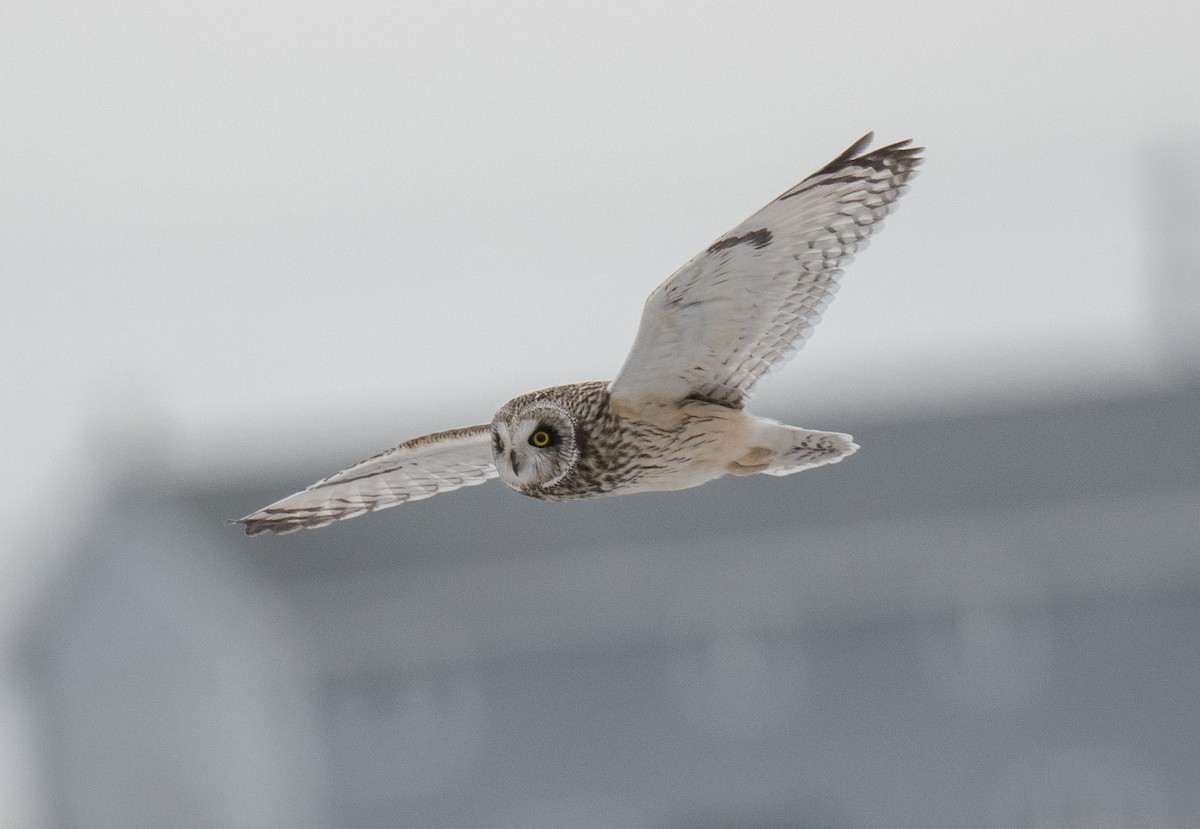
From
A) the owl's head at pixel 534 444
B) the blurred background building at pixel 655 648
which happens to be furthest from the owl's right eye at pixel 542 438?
the blurred background building at pixel 655 648

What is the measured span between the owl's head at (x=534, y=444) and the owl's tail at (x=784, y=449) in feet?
0.75

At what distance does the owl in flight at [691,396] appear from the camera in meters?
1.67

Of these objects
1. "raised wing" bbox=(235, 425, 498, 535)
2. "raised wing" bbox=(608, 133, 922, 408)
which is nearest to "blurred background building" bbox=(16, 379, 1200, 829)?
"raised wing" bbox=(235, 425, 498, 535)

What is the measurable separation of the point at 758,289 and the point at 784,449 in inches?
7.8

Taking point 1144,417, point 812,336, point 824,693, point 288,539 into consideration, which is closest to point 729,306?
point 812,336

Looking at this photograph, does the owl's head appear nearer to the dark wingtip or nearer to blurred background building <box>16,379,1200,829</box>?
the dark wingtip

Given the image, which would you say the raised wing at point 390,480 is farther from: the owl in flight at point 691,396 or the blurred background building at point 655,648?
the blurred background building at point 655,648

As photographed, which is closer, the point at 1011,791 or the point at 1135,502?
the point at 1135,502

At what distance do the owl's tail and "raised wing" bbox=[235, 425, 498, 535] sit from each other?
300mm

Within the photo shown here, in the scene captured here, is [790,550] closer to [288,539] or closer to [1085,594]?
[1085,594]

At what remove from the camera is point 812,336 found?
181 centimetres

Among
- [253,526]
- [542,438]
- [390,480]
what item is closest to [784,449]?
[542,438]

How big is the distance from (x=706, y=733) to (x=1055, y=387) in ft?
16.6

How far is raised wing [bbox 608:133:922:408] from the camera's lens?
5.49 ft
